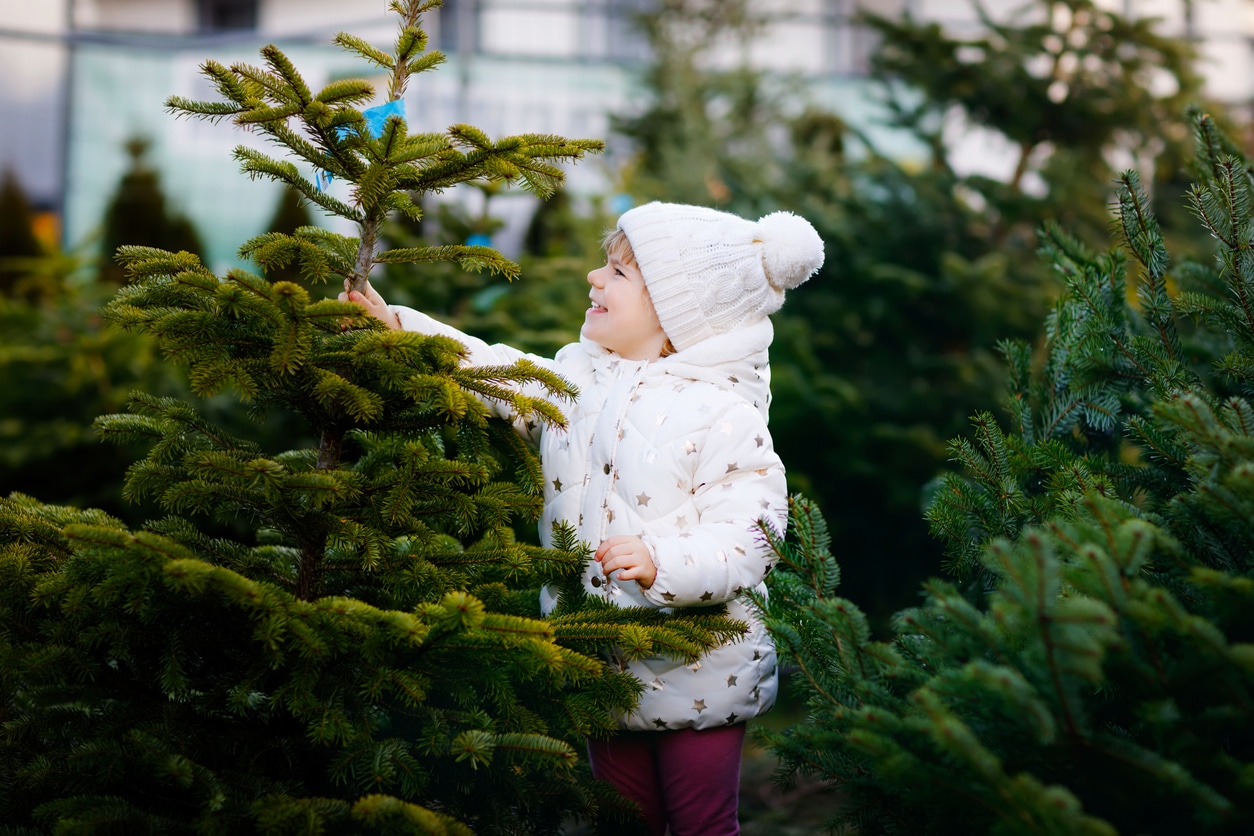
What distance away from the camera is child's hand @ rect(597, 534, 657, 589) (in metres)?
1.91

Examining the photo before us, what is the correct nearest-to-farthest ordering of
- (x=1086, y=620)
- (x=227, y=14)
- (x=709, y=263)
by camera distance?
(x=1086, y=620) → (x=709, y=263) → (x=227, y=14)

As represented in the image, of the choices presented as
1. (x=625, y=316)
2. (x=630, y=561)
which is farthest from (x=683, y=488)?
(x=625, y=316)

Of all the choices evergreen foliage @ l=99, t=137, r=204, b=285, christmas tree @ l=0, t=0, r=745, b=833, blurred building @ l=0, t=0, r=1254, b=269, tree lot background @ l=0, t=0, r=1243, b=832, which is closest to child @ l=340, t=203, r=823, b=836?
christmas tree @ l=0, t=0, r=745, b=833

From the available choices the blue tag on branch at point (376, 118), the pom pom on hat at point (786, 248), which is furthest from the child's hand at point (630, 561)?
the blue tag on branch at point (376, 118)

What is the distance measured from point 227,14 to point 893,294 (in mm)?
16854

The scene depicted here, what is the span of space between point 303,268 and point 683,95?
980 centimetres

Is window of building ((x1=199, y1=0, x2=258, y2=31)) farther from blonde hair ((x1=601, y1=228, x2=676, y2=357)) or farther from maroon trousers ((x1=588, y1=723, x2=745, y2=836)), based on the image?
maroon trousers ((x1=588, y1=723, x2=745, y2=836))

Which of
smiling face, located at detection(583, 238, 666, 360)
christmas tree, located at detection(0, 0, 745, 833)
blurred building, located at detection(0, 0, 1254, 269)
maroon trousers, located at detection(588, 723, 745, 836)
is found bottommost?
maroon trousers, located at detection(588, 723, 745, 836)

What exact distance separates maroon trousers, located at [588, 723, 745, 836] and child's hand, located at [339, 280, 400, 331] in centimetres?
96

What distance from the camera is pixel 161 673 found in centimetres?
173

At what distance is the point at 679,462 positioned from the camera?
2.09 metres

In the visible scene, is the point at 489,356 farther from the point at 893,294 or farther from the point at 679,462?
the point at 893,294

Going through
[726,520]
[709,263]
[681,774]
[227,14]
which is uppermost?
[227,14]

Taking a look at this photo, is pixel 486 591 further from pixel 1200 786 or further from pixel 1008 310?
pixel 1008 310
